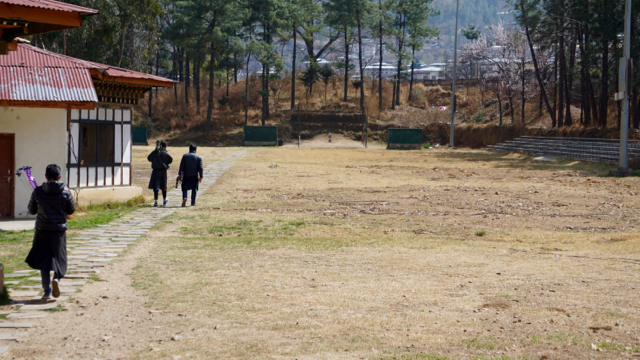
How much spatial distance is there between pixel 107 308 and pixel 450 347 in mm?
3903

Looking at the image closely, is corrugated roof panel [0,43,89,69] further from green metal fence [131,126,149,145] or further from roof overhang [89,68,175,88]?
green metal fence [131,126,149,145]

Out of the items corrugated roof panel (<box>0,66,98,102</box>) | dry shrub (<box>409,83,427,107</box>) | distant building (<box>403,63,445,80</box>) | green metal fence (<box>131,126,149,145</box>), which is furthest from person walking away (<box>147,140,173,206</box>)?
distant building (<box>403,63,445,80</box>)

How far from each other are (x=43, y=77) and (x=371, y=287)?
9719 mm

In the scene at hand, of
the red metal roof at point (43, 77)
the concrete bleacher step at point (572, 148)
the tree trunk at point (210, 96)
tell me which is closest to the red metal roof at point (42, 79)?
the red metal roof at point (43, 77)

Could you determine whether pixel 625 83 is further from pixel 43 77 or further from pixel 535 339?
pixel 535 339

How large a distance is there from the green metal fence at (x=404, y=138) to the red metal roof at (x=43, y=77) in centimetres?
4375

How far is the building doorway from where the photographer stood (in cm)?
1353

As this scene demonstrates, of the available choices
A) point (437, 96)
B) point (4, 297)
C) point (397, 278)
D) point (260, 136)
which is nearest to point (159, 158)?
point (4, 297)

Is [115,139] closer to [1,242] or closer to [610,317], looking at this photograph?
[1,242]

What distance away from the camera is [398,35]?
227 ft

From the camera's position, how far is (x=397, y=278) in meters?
8.05

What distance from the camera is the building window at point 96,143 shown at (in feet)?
51.6

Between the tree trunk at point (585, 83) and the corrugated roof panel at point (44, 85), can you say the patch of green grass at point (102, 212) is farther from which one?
the tree trunk at point (585, 83)

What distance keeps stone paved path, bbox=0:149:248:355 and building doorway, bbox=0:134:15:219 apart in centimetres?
265
